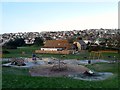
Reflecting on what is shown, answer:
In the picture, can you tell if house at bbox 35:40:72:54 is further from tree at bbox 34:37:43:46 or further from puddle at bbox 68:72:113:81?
puddle at bbox 68:72:113:81

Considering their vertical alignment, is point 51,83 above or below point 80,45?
below

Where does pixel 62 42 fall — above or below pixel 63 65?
above

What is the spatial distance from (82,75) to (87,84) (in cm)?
124

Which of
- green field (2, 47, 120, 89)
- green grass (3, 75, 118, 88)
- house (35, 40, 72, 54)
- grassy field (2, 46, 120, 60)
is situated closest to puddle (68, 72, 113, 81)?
green field (2, 47, 120, 89)

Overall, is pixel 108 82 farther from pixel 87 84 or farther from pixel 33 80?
pixel 33 80

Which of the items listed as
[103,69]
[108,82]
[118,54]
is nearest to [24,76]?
[108,82]

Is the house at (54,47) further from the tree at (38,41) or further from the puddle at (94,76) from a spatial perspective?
the puddle at (94,76)

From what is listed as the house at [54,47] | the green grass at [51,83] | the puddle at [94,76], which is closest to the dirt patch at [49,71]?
the puddle at [94,76]

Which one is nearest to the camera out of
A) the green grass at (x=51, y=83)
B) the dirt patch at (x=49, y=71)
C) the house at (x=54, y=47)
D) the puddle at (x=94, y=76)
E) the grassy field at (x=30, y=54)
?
the green grass at (x=51, y=83)

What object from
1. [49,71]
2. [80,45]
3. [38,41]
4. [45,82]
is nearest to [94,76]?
[49,71]

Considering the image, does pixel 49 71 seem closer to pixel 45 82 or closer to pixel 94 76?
pixel 94 76

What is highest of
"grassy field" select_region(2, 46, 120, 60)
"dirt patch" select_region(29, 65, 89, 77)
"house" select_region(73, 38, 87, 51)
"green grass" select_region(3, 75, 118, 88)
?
"house" select_region(73, 38, 87, 51)

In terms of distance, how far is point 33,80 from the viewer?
280 inches

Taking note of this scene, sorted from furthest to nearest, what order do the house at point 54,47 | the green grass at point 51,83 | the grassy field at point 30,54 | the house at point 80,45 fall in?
the house at point 80,45 < the house at point 54,47 < the grassy field at point 30,54 < the green grass at point 51,83
